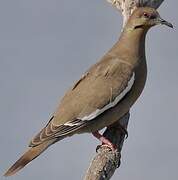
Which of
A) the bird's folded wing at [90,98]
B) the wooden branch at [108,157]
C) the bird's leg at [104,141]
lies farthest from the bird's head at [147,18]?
the bird's leg at [104,141]

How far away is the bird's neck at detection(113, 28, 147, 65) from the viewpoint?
366 inches

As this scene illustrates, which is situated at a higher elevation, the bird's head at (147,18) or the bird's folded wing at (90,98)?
the bird's head at (147,18)

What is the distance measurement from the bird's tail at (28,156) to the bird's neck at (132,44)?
1.37 m

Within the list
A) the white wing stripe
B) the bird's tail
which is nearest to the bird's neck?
the white wing stripe

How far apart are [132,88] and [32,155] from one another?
4.33ft

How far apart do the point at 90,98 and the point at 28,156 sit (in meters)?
0.95

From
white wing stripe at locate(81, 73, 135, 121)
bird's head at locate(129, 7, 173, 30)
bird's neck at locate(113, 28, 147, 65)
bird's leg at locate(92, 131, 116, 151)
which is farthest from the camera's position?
bird's neck at locate(113, 28, 147, 65)

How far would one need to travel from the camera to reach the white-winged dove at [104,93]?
873cm

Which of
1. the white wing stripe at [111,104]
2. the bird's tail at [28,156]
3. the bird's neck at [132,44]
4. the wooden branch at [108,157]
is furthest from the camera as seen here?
the bird's neck at [132,44]

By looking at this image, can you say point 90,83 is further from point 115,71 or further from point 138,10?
point 138,10

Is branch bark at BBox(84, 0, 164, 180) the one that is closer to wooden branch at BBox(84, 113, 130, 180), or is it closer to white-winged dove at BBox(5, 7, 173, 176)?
wooden branch at BBox(84, 113, 130, 180)

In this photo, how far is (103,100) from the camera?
889 cm

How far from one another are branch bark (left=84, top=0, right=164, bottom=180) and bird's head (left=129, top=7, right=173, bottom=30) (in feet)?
2.00

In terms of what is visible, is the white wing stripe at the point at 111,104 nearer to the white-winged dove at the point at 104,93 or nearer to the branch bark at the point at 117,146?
the white-winged dove at the point at 104,93
